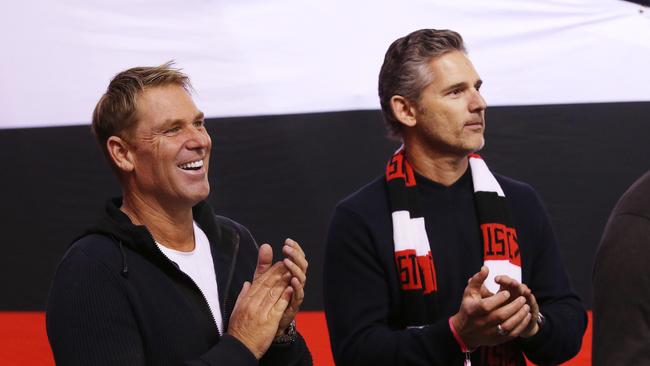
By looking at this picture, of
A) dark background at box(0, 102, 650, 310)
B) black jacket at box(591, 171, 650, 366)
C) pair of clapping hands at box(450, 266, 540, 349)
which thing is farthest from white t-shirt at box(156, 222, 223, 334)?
dark background at box(0, 102, 650, 310)

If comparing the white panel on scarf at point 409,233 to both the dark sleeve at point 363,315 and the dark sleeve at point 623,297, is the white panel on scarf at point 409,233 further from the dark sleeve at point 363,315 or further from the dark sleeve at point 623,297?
the dark sleeve at point 623,297

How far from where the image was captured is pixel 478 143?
6.82ft

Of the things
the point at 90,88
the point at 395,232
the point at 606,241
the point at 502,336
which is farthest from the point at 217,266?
the point at 90,88

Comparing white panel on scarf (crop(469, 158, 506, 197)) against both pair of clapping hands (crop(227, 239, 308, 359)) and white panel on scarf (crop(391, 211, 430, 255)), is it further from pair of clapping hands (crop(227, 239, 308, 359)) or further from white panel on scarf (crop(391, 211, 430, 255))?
pair of clapping hands (crop(227, 239, 308, 359))

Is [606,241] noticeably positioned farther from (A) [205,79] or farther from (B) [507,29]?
(A) [205,79]

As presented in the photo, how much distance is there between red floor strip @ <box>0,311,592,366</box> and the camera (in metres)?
3.09

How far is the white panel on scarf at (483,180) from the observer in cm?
212

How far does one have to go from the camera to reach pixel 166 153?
180 cm

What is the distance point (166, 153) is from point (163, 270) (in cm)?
23

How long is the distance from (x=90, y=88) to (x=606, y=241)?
2802mm

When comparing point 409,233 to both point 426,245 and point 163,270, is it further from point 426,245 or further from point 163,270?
point 163,270

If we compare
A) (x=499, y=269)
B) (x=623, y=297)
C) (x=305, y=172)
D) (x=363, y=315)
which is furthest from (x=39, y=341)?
(x=623, y=297)

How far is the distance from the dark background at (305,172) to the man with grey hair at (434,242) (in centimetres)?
137

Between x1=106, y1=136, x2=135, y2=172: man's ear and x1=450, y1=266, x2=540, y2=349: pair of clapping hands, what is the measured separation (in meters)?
0.70
